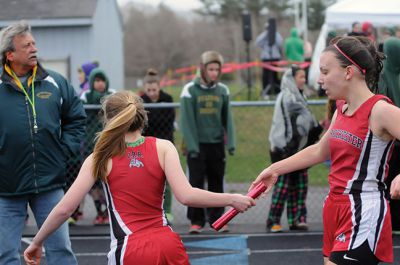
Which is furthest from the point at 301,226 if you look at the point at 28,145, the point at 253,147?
the point at 28,145

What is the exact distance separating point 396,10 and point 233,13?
46507 millimetres

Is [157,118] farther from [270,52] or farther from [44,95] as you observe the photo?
[270,52]

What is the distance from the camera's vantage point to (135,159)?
488 centimetres

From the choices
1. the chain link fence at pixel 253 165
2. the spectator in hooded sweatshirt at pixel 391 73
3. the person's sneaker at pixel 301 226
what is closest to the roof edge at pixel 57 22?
the chain link fence at pixel 253 165

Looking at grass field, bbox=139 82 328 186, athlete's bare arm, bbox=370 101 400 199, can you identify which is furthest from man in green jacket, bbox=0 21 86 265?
grass field, bbox=139 82 328 186

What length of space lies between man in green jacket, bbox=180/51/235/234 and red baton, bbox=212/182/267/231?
468cm

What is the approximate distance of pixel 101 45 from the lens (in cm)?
A: 2466

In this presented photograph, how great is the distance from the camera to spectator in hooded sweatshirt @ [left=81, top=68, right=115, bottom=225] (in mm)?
10852

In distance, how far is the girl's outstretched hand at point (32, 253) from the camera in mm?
5273

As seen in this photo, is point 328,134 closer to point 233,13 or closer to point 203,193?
point 203,193

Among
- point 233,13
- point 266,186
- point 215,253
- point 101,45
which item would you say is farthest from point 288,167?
point 233,13

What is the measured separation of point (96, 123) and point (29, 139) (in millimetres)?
4558

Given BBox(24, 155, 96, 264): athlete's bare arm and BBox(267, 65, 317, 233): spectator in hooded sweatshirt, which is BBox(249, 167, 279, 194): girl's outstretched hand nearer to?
BBox(24, 155, 96, 264): athlete's bare arm

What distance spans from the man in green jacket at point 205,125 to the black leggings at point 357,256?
5.08 meters
